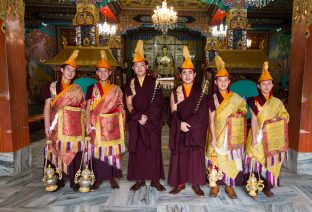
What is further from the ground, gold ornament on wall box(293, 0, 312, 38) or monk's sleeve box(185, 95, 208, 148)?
gold ornament on wall box(293, 0, 312, 38)

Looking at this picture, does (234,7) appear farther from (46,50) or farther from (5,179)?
(46,50)

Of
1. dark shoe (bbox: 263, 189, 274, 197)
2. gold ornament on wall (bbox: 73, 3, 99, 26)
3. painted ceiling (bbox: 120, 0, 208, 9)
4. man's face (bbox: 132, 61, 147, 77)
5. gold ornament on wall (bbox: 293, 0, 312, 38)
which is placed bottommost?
dark shoe (bbox: 263, 189, 274, 197)

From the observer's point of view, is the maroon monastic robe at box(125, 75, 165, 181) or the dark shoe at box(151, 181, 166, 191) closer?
the maroon monastic robe at box(125, 75, 165, 181)

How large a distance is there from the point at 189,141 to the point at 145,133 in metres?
0.58

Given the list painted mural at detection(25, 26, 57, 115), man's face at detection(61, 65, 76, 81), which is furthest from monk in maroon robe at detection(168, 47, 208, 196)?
painted mural at detection(25, 26, 57, 115)

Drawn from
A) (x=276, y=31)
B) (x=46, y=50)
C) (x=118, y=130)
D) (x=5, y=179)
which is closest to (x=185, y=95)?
(x=118, y=130)

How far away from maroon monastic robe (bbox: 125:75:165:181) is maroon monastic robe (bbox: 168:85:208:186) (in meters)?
0.20

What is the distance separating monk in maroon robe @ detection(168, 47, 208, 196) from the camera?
2.93m

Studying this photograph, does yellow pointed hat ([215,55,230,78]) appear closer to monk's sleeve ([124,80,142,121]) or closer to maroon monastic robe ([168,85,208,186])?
maroon monastic robe ([168,85,208,186])

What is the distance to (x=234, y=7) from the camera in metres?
6.96

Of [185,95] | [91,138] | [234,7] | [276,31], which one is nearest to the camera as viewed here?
[185,95]

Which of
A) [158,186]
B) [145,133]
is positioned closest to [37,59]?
[145,133]

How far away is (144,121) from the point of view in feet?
9.88

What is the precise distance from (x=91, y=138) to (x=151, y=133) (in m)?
0.82
